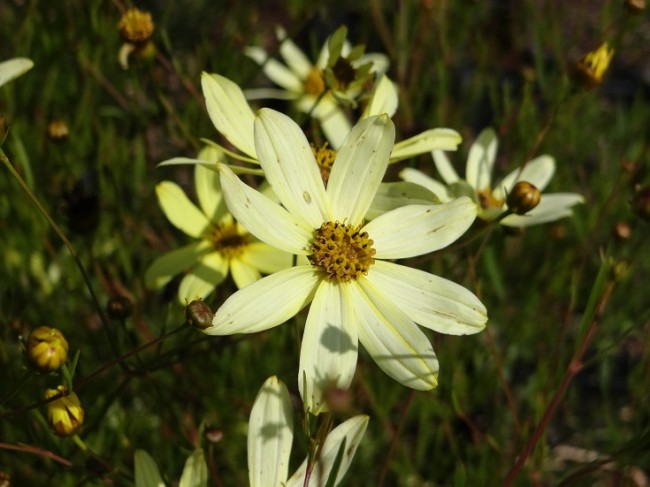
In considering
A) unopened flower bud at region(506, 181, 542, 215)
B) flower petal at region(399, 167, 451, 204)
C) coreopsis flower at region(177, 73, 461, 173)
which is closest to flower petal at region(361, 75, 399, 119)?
coreopsis flower at region(177, 73, 461, 173)

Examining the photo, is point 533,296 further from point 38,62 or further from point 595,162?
point 38,62

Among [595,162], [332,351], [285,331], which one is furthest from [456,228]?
[595,162]

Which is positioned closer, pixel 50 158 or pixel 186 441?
pixel 186 441

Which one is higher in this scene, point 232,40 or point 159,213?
point 232,40

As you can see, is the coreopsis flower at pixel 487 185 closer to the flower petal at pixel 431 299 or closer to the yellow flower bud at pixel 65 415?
the flower petal at pixel 431 299

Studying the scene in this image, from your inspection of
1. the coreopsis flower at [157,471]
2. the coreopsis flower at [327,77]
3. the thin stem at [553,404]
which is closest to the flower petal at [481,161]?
the coreopsis flower at [327,77]

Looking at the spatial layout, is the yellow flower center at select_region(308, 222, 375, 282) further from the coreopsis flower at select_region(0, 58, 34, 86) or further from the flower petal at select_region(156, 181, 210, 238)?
the coreopsis flower at select_region(0, 58, 34, 86)
